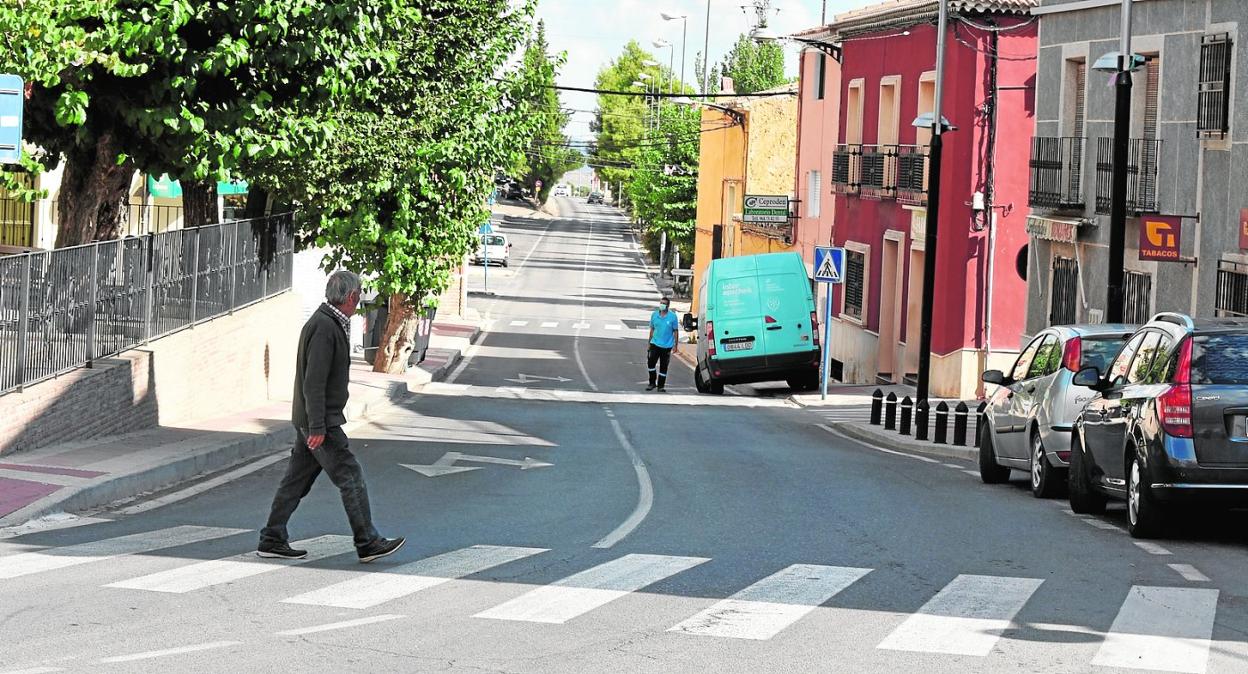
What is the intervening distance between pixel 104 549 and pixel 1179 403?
705cm

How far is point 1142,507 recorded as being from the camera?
11867mm

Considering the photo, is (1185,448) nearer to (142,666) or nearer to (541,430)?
(142,666)

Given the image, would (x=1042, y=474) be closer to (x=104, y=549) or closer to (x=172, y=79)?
(x=104, y=549)

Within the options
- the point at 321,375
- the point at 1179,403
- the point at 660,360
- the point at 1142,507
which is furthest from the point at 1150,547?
the point at 660,360

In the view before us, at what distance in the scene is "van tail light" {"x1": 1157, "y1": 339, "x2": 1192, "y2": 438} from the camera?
449 inches

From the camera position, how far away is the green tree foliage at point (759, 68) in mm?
125000

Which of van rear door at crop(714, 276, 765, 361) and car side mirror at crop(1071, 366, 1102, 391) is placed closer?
car side mirror at crop(1071, 366, 1102, 391)

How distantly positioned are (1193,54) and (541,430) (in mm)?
10793

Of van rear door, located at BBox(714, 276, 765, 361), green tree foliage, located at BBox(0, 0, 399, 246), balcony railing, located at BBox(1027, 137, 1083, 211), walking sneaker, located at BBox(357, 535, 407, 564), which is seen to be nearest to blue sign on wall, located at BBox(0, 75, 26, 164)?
green tree foliage, located at BBox(0, 0, 399, 246)

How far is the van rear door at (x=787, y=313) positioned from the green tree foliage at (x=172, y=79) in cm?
1521

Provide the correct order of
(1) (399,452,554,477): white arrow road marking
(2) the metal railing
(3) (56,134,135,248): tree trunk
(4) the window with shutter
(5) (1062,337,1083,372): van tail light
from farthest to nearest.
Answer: (4) the window with shutter < (3) (56,134,135,248): tree trunk < (1) (399,452,554,477): white arrow road marking < (5) (1062,337,1083,372): van tail light < (2) the metal railing

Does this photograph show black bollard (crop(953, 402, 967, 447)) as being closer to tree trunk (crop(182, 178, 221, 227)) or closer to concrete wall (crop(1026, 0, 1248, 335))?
concrete wall (crop(1026, 0, 1248, 335))

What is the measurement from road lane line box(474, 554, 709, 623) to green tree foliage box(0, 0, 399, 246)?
29.3ft

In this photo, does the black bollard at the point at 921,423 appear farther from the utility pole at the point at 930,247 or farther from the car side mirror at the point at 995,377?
the car side mirror at the point at 995,377
